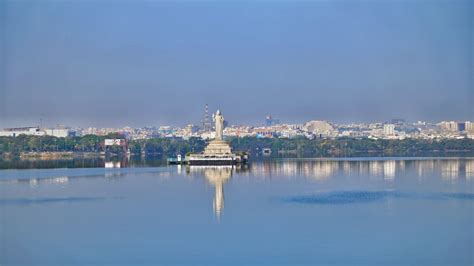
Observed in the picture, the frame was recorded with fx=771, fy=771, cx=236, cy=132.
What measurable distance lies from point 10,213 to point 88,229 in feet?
9.97

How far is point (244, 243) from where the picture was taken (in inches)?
447

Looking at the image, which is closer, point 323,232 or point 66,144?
point 323,232

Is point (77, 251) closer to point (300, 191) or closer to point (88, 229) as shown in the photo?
point (88, 229)

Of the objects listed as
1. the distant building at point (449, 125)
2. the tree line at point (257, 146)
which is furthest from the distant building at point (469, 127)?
the tree line at point (257, 146)

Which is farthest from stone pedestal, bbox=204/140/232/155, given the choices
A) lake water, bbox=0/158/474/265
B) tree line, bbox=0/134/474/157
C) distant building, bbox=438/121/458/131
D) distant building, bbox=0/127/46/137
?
distant building, bbox=438/121/458/131

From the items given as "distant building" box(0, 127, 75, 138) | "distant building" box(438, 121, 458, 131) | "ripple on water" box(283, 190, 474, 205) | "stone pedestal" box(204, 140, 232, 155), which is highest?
"distant building" box(438, 121, 458, 131)

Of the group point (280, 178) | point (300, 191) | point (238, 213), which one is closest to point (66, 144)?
point (280, 178)

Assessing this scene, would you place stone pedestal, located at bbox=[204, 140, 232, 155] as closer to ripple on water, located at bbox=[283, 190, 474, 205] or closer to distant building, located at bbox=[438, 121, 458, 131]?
ripple on water, located at bbox=[283, 190, 474, 205]

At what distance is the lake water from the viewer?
34.6ft

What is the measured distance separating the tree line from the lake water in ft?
127

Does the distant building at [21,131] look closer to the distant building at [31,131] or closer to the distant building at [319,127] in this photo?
the distant building at [31,131]

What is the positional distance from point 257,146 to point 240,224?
60953 mm

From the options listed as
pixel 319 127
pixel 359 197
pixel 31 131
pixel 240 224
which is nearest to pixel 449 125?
pixel 319 127

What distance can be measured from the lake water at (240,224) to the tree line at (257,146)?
3881 cm
